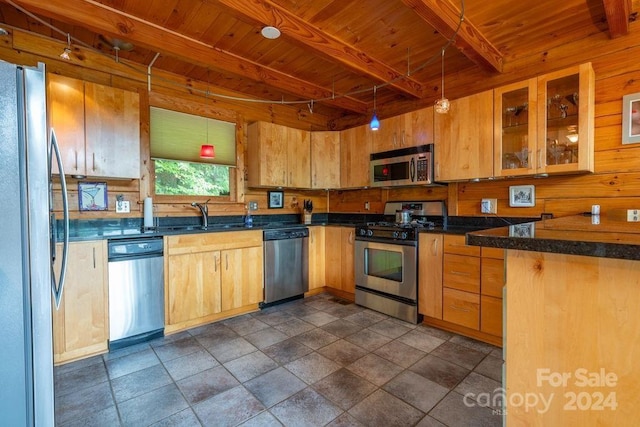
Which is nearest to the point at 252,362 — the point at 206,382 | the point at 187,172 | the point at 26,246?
the point at 206,382

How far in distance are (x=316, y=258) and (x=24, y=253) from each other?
3114 millimetres

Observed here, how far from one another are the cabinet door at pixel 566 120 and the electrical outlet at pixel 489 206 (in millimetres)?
559

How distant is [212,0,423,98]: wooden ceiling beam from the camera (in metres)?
1.98

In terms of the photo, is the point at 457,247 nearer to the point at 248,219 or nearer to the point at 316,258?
the point at 316,258

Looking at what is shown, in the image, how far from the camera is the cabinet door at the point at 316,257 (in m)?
3.87

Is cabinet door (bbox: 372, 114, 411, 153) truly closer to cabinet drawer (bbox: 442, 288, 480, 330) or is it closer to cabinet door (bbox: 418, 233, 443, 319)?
cabinet door (bbox: 418, 233, 443, 319)

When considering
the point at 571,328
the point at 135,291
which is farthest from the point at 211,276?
the point at 571,328

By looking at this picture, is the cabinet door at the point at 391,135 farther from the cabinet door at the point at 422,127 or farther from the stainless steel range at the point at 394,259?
the stainless steel range at the point at 394,259

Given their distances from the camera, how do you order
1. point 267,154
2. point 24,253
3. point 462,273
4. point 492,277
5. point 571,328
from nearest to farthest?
point 571,328, point 24,253, point 492,277, point 462,273, point 267,154

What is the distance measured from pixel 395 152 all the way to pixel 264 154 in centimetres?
157

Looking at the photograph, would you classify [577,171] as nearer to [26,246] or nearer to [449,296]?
[449,296]

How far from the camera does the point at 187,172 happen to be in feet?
11.1

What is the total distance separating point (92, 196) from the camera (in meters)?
2.73

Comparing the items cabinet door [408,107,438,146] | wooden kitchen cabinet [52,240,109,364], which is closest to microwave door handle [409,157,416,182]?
cabinet door [408,107,438,146]
